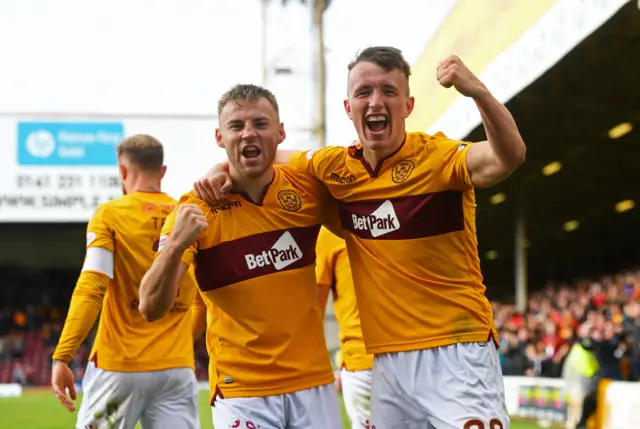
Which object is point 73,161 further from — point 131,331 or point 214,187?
point 214,187

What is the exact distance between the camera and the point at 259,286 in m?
3.82

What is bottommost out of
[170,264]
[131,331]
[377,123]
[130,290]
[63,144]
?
[131,331]

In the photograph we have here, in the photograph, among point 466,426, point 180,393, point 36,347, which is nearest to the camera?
point 466,426

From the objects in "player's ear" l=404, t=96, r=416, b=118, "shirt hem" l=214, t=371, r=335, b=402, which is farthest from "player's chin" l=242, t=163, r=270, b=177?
"shirt hem" l=214, t=371, r=335, b=402

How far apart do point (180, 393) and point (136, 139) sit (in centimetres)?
144

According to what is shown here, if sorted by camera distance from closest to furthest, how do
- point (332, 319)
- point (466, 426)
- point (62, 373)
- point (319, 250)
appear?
point (466, 426), point (62, 373), point (319, 250), point (332, 319)

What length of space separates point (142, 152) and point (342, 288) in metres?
1.55

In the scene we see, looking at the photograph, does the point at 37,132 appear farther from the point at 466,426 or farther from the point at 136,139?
the point at 466,426

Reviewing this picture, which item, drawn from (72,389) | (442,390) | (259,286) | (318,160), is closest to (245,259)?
(259,286)

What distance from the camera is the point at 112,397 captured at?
204 inches

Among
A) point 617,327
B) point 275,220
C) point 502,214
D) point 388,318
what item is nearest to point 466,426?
point 388,318

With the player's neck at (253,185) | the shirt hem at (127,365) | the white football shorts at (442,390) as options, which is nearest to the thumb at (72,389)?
the shirt hem at (127,365)

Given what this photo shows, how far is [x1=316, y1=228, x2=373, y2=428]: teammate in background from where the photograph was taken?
5.82 meters

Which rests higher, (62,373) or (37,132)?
(37,132)
